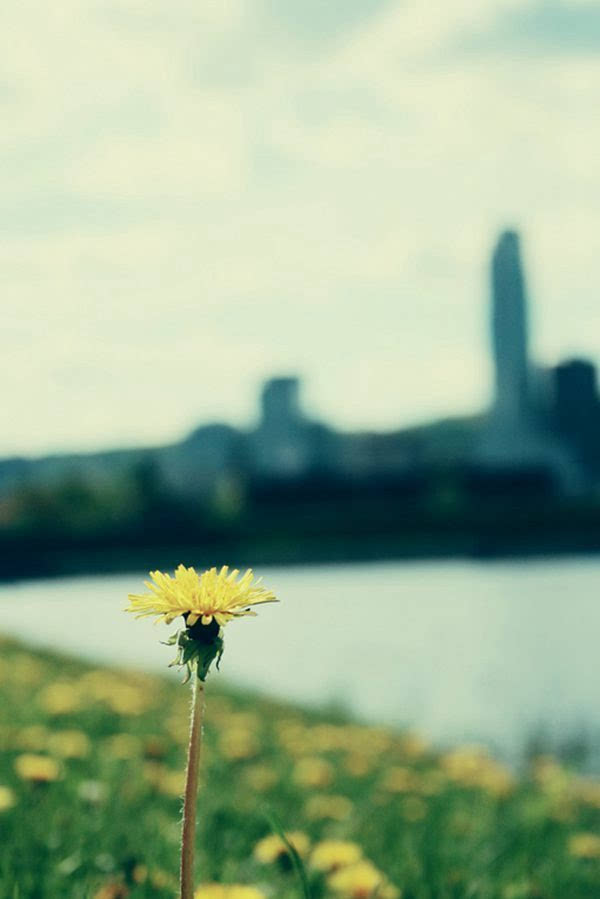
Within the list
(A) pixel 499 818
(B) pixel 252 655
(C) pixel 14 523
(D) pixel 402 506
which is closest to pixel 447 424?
(D) pixel 402 506

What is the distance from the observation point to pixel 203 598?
2.91ft

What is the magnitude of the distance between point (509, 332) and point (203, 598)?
97.5m

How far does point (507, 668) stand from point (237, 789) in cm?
802

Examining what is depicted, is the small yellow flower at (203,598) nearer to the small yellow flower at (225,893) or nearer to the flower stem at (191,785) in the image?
the flower stem at (191,785)

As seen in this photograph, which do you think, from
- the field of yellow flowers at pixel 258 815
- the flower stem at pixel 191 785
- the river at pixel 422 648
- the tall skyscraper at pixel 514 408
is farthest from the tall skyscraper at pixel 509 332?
the flower stem at pixel 191 785

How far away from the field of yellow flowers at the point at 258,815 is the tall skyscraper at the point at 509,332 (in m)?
77.6

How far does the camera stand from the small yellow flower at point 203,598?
878 mm

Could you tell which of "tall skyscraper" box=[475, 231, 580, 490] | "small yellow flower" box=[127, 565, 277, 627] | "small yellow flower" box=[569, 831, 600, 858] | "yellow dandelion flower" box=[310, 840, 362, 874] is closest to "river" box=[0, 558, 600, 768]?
"small yellow flower" box=[127, 565, 277, 627]

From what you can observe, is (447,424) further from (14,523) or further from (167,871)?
(167,871)

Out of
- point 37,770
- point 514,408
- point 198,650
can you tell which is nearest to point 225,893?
point 198,650

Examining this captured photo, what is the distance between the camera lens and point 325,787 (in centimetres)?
288

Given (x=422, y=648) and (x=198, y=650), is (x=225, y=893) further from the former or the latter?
(x=422, y=648)

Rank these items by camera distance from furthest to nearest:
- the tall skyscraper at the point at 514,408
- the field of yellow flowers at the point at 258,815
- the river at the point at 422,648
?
the tall skyscraper at the point at 514,408 → the river at the point at 422,648 → the field of yellow flowers at the point at 258,815

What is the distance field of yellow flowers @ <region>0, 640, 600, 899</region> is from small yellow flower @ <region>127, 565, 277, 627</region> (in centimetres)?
34
